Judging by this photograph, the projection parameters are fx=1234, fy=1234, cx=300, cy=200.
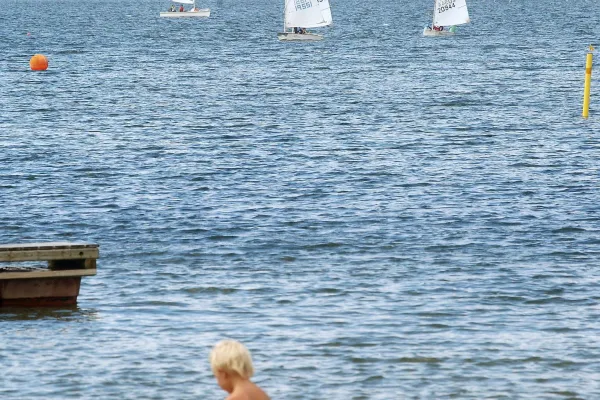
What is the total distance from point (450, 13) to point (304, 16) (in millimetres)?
19998

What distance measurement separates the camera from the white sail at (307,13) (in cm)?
11444

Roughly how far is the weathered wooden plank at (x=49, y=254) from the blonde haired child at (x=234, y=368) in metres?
10.6

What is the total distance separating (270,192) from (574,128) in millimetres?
19331

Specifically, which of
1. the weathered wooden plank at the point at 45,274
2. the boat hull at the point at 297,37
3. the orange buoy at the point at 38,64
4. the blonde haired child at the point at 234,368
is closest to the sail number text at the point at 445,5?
the boat hull at the point at 297,37

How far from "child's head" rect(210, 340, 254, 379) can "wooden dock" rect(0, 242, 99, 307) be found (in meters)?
10.8

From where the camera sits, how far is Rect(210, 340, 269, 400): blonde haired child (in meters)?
9.91

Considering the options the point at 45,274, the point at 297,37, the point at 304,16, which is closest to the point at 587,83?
the point at 45,274

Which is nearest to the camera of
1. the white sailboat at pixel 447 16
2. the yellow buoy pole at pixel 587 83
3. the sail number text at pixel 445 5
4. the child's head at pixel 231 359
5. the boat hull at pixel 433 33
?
the child's head at pixel 231 359

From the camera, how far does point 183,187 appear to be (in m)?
35.2

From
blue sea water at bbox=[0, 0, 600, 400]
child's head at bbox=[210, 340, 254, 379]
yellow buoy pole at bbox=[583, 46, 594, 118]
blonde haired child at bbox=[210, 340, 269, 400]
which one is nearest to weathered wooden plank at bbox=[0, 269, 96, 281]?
blue sea water at bbox=[0, 0, 600, 400]

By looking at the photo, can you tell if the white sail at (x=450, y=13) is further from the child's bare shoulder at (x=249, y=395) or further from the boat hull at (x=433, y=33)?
the child's bare shoulder at (x=249, y=395)

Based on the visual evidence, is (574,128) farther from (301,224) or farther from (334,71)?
(334,71)

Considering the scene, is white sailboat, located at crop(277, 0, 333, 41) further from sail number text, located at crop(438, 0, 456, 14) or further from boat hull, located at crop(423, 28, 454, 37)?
sail number text, located at crop(438, 0, 456, 14)

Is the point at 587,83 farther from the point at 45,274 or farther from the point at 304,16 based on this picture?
the point at 304,16
